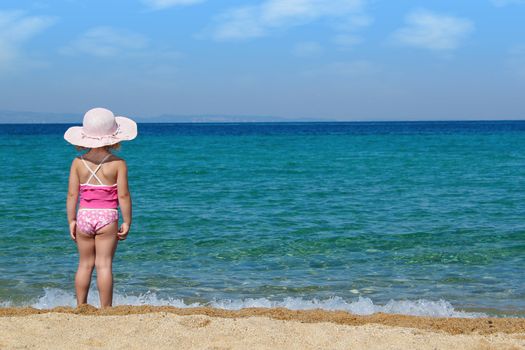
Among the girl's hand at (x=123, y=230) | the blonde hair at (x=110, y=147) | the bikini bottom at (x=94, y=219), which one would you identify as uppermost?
the blonde hair at (x=110, y=147)

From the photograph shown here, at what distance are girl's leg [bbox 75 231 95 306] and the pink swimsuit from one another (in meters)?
0.13

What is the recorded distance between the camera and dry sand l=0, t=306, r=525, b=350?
4773 mm

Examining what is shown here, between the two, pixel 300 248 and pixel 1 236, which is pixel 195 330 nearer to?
pixel 300 248

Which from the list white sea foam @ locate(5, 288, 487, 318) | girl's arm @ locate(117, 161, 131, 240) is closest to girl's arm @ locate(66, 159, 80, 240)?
girl's arm @ locate(117, 161, 131, 240)

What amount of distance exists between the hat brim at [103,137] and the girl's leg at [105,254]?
672 millimetres

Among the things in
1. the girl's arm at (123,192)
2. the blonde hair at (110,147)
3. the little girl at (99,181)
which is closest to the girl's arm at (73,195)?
the little girl at (99,181)

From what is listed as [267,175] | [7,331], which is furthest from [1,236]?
[267,175]

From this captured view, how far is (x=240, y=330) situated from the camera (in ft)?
16.6

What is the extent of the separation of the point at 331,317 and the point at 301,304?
58.1 inches

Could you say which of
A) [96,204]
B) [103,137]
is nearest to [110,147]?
[103,137]

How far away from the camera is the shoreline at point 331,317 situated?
5.37 m

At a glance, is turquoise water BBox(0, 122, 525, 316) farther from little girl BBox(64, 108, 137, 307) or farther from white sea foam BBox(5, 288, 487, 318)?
little girl BBox(64, 108, 137, 307)

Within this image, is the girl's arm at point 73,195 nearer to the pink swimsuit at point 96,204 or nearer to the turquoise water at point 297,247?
the pink swimsuit at point 96,204

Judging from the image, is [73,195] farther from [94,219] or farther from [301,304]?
[301,304]
